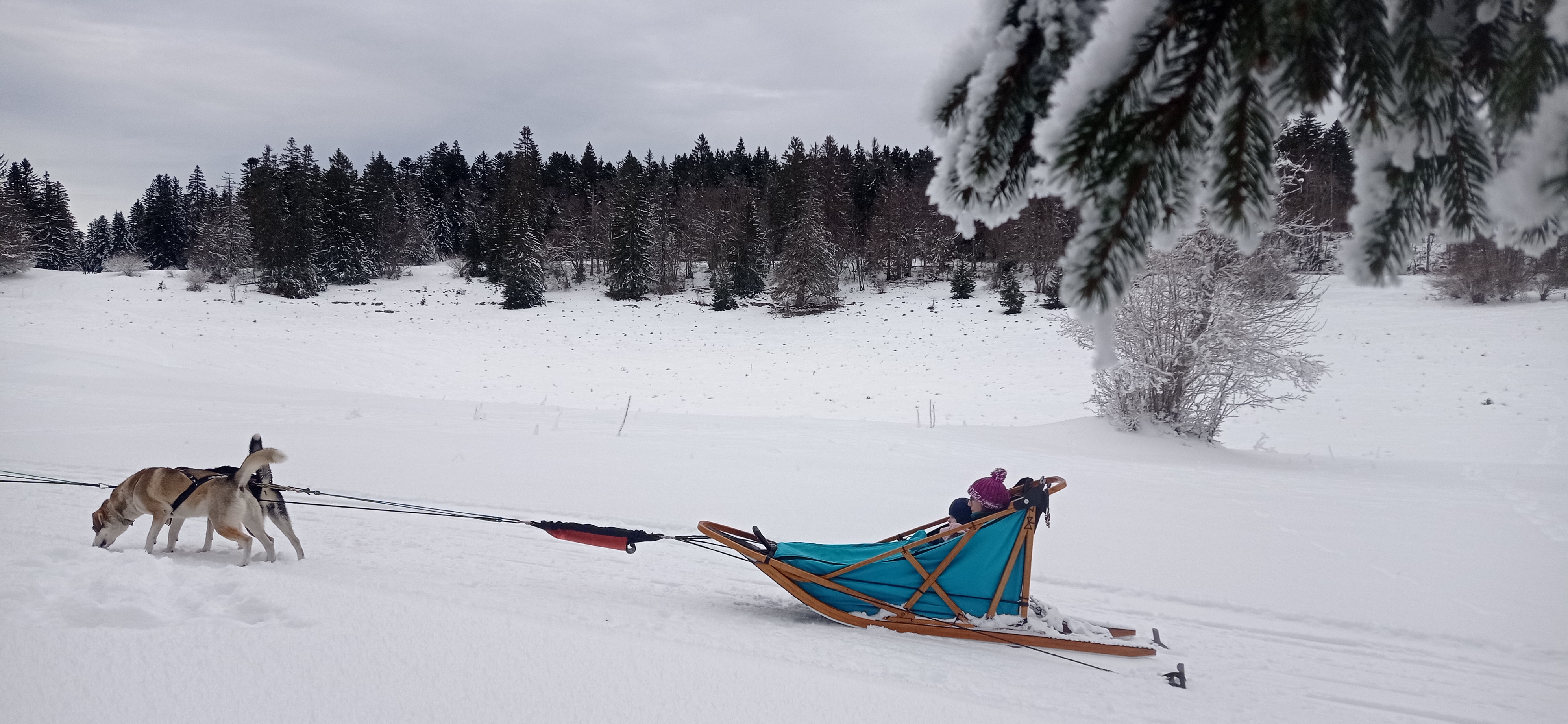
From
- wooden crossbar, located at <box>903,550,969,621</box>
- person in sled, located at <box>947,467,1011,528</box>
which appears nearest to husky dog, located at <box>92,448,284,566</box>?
wooden crossbar, located at <box>903,550,969,621</box>

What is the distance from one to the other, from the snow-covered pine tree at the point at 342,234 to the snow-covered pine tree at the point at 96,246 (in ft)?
116

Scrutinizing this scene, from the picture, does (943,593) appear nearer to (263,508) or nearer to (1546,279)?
(263,508)

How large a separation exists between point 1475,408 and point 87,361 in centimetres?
3441

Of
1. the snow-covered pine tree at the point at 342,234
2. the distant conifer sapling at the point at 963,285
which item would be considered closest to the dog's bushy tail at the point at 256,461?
the distant conifer sapling at the point at 963,285

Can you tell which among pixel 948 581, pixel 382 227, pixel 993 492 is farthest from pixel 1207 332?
pixel 382 227

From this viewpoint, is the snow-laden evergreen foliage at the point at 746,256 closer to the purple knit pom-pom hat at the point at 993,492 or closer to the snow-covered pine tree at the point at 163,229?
the purple knit pom-pom hat at the point at 993,492

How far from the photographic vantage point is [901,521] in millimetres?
7594

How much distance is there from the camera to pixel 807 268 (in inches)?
1443

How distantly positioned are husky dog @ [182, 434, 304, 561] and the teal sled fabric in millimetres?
3745

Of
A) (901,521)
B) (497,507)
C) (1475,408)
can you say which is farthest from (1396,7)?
(1475,408)

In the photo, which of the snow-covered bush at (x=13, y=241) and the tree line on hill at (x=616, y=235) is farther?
the tree line on hill at (x=616, y=235)

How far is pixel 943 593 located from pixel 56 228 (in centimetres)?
8088

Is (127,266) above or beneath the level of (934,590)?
above

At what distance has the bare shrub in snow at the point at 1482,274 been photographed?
955 inches
